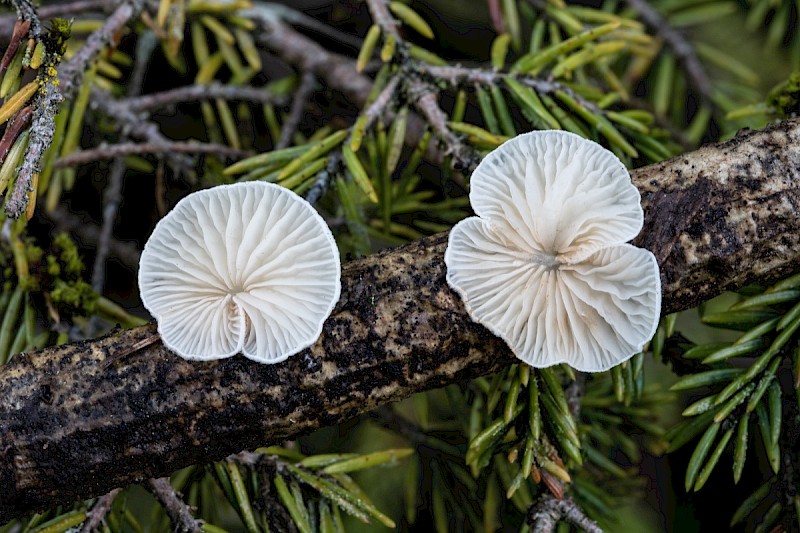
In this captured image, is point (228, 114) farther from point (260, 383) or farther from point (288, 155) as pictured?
point (260, 383)

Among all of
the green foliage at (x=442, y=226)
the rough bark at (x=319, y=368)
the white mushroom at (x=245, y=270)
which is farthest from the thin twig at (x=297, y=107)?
the rough bark at (x=319, y=368)

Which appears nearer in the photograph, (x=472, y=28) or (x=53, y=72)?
(x=53, y=72)

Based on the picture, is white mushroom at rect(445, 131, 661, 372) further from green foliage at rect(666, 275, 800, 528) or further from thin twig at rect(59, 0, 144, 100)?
thin twig at rect(59, 0, 144, 100)

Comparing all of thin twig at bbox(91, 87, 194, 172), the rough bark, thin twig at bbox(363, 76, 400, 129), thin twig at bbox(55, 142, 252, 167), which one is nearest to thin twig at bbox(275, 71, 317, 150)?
thin twig at bbox(55, 142, 252, 167)

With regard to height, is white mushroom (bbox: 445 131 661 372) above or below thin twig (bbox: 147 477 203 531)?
above

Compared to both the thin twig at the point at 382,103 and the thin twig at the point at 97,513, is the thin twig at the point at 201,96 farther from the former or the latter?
the thin twig at the point at 97,513

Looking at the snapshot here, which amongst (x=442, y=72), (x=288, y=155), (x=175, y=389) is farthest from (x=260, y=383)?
(x=442, y=72)
